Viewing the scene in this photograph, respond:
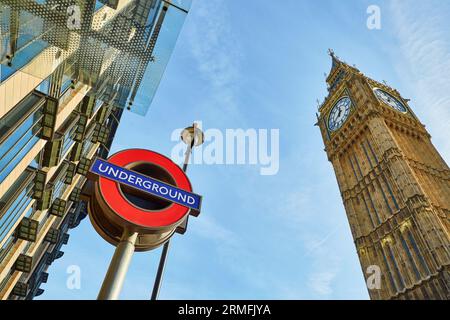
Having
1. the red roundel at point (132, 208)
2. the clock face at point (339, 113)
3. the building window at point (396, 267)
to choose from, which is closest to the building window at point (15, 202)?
the red roundel at point (132, 208)

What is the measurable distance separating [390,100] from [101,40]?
211ft

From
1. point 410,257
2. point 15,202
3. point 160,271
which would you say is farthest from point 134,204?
point 410,257

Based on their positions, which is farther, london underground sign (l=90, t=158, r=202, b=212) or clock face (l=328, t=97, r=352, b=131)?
clock face (l=328, t=97, r=352, b=131)

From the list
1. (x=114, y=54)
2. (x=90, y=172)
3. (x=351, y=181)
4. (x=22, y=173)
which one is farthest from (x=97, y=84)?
(x=351, y=181)

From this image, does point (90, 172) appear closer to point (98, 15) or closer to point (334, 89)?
point (98, 15)

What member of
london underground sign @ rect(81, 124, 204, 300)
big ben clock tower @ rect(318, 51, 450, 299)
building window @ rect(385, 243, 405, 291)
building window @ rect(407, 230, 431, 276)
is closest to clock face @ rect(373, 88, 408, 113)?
big ben clock tower @ rect(318, 51, 450, 299)

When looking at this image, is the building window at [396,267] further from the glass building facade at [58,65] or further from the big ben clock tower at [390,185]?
the glass building facade at [58,65]

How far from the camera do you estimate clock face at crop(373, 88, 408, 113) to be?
59500 mm

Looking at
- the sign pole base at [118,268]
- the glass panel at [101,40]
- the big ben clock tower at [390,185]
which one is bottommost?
the sign pole base at [118,268]

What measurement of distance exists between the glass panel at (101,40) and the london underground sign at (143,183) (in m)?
4.83

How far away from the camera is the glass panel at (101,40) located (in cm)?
779

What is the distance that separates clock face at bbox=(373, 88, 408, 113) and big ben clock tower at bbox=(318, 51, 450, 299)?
0.27 meters

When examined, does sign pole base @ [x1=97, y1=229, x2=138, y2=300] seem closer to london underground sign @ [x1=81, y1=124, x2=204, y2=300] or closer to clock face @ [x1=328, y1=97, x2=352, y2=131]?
london underground sign @ [x1=81, y1=124, x2=204, y2=300]

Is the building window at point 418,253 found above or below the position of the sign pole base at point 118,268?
above
